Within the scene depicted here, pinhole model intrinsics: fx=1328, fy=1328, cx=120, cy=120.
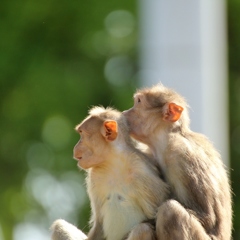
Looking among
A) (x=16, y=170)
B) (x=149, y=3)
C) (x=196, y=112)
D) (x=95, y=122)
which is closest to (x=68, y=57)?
(x=16, y=170)

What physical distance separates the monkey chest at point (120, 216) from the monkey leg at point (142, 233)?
0.27 m

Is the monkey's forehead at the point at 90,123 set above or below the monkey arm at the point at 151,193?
above

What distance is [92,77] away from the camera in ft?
79.8

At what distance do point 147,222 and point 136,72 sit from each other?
42.4 feet

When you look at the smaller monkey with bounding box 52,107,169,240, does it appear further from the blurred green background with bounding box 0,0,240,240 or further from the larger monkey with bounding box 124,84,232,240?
the blurred green background with bounding box 0,0,240,240

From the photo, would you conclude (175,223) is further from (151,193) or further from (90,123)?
(90,123)

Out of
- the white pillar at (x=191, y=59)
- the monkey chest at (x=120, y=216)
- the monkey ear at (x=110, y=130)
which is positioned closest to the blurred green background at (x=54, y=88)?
the white pillar at (x=191, y=59)

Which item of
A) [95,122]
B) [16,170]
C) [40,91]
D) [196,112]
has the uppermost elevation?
[95,122]

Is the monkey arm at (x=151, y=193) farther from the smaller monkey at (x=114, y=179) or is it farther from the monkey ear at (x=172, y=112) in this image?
the monkey ear at (x=172, y=112)

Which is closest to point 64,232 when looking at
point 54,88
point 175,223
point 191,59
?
point 175,223

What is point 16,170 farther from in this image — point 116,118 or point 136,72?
point 116,118

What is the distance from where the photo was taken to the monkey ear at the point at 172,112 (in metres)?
12.2

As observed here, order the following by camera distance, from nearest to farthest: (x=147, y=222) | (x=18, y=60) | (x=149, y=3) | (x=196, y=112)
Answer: (x=147, y=222) → (x=196, y=112) → (x=149, y=3) → (x=18, y=60)

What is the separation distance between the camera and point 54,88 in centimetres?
2408
